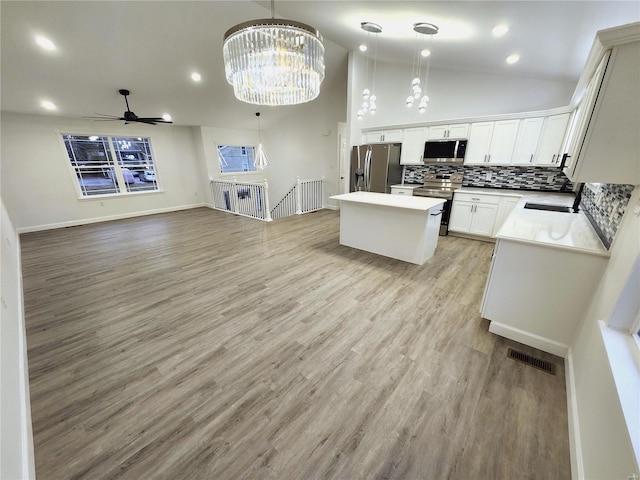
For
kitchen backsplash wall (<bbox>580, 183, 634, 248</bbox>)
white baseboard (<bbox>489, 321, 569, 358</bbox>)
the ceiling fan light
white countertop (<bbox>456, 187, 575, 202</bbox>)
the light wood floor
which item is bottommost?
the light wood floor

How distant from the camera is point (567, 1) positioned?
2000 mm

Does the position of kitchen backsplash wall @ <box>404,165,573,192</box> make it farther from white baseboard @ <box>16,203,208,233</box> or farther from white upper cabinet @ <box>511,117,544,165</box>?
white baseboard @ <box>16,203,208,233</box>

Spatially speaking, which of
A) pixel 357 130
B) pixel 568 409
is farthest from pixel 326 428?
pixel 357 130

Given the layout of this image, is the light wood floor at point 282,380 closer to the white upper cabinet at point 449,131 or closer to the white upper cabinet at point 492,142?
the white upper cabinet at point 492,142

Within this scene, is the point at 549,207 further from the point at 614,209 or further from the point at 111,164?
the point at 111,164

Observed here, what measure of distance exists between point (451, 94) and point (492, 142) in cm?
134

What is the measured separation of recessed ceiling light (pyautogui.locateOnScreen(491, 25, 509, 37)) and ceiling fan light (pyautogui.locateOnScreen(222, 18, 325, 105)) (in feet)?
7.09

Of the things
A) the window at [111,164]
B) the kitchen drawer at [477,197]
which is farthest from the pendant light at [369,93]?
the window at [111,164]

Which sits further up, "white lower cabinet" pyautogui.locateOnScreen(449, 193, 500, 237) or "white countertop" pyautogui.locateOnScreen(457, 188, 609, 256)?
"white countertop" pyautogui.locateOnScreen(457, 188, 609, 256)

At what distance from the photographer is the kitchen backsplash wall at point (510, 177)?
4125 mm

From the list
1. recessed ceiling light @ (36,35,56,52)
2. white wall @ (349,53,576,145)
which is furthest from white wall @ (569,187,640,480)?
recessed ceiling light @ (36,35,56,52)

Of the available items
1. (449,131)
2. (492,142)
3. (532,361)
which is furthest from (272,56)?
(492,142)

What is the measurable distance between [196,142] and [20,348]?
6868 millimetres

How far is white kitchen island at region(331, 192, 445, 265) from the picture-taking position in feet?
11.0
